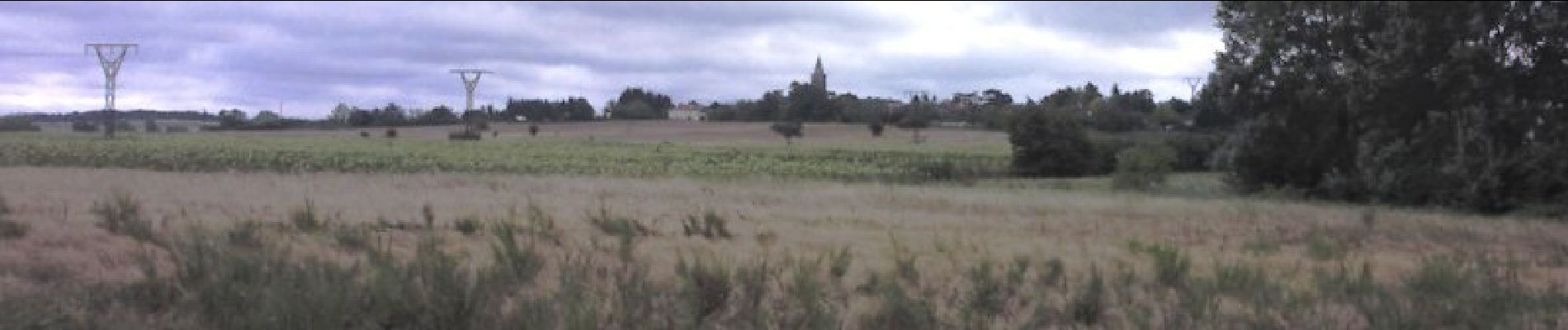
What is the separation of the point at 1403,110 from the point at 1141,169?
59.9ft

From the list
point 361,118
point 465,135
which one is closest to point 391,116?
point 361,118

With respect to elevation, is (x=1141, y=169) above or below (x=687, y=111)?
below

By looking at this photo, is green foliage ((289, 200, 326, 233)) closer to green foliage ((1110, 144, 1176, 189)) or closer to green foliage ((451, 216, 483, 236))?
green foliage ((451, 216, 483, 236))

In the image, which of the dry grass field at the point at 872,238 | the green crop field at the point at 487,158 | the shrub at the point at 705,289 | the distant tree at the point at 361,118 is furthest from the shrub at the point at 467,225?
the distant tree at the point at 361,118

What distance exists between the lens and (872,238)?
18.6m

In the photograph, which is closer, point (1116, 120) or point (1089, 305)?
point (1089, 305)

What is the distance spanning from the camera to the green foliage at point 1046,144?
79.3 m

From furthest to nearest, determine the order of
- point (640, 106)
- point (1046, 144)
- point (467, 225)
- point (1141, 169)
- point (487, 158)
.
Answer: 1. point (640, 106)
2. point (1046, 144)
3. point (487, 158)
4. point (1141, 169)
5. point (467, 225)

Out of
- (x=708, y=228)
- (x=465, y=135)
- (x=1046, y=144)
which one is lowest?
(x=708, y=228)

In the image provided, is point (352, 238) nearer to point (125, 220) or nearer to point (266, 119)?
point (125, 220)

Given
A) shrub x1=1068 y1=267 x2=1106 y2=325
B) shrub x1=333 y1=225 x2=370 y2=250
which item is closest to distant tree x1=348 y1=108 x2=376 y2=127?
shrub x1=333 y1=225 x2=370 y2=250

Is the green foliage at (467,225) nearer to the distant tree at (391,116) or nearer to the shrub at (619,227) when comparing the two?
the shrub at (619,227)

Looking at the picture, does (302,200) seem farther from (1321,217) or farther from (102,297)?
(1321,217)

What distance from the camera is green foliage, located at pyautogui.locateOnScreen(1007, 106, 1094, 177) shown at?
79.3 meters
